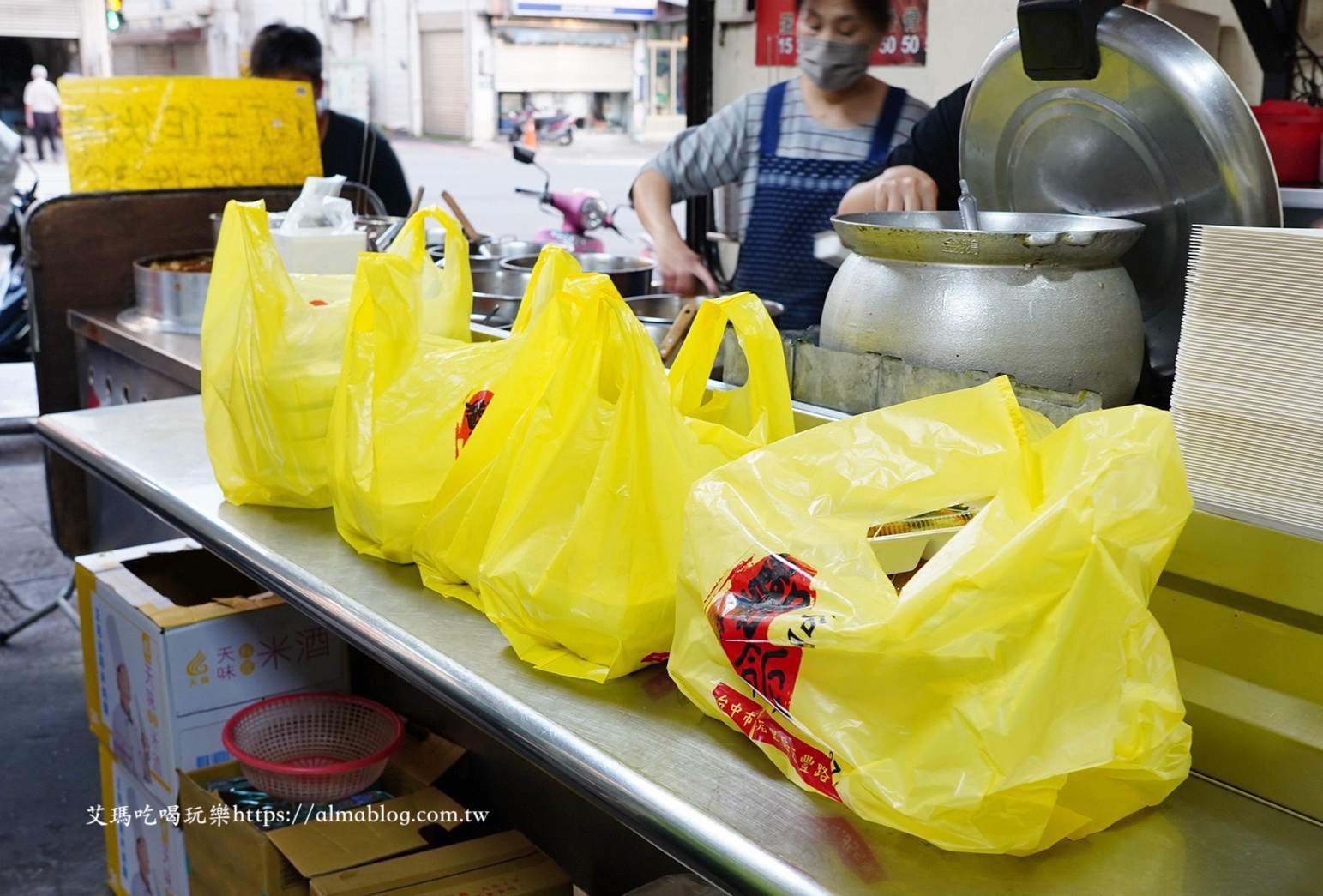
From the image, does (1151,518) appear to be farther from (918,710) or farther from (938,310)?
(938,310)

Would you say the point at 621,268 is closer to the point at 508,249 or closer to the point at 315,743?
the point at 508,249

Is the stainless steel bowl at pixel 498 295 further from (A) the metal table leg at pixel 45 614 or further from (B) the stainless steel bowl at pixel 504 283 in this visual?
(A) the metal table leg at pixel 45 614

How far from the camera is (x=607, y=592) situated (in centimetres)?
109

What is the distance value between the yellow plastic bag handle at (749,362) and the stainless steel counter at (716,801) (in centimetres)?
28

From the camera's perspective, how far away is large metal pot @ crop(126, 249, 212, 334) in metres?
2.86

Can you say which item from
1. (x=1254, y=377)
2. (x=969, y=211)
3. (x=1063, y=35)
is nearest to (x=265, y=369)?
(x=969, y=211)

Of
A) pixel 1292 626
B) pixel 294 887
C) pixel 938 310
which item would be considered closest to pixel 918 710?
pixel 1292 626

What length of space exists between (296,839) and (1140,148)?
1443mm

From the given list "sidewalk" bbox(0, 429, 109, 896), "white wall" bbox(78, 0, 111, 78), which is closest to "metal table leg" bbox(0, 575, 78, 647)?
"sidewalk" bbox(0, 429, 109, 896)

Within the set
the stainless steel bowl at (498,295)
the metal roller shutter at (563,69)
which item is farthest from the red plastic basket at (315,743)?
the metal roller shutter at (563,69)

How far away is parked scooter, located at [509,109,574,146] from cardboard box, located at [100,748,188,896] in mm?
17292

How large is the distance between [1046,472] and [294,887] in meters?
1.29

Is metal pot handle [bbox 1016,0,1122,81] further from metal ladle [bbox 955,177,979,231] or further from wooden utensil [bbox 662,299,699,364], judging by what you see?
wooden utensil [bbox 662,299,699,364]

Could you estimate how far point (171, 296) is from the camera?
2.88 m
